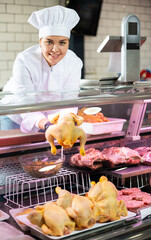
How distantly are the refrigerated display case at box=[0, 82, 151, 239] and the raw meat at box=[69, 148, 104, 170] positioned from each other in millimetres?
31

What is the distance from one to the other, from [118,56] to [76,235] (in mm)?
1571

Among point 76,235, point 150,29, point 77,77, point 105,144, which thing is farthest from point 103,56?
point 76,235

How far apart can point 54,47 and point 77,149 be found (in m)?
0.69

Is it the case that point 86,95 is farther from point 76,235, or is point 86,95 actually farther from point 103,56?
point 103,56

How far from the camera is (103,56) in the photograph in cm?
682

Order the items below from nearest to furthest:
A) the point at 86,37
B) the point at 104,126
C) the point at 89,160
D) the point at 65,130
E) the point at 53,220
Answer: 1. the point at 53,220
2. the point at 65,130
3. the point at 89,160
4. the point at 104,126
5. the point at 86,37

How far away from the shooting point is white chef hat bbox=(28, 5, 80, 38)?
2598 mm

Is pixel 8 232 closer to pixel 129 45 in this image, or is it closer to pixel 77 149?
pixel 77 149

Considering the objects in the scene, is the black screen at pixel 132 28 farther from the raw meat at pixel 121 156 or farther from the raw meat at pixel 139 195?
the raw meat at pixel 139 195

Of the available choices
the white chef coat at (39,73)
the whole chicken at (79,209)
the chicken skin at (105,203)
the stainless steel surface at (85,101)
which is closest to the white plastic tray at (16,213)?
the whole chicken at (79,209)

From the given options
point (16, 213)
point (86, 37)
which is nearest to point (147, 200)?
point (16, 213)

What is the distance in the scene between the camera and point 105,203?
5.75ft

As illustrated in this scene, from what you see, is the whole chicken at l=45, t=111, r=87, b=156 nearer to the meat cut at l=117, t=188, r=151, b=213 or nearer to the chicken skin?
the chicken skin

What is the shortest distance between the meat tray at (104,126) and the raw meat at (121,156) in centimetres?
13
